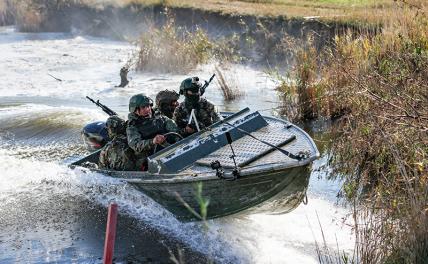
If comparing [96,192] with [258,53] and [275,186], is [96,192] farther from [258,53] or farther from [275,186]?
[258,53]

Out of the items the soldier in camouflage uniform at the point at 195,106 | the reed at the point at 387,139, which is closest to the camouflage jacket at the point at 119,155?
the soldier in camouflage uniform at the point at 195,106

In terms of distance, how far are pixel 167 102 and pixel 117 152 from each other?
1.51 metres

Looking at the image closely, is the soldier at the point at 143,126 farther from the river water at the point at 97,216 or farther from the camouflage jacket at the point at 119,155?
the river water at the point at 97,216

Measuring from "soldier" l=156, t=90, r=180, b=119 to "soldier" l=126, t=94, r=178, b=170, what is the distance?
120cm

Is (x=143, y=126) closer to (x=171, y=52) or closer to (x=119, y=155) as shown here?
(x=119, y=155)

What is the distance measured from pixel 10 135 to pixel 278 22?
9312 mm

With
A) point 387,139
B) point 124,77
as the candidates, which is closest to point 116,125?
point 387,139

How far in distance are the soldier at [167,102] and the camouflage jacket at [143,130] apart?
117cm

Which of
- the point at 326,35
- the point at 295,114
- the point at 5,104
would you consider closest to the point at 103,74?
the point at 5,104

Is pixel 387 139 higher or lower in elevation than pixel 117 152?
higher

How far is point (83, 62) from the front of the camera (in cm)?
2294

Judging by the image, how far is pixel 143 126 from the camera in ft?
31.4

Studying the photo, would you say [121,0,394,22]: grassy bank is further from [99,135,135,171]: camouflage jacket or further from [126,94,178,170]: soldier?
[99,135,135,171]: camouflage jacket

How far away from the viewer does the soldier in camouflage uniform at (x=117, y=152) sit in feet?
32.0
